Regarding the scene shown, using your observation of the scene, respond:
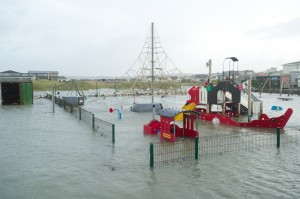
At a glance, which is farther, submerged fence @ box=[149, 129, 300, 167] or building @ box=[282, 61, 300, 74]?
building @ box=[282, 61, 300, 74]

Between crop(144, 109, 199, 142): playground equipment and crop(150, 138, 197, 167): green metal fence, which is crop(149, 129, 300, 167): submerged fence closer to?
crop(150, 138, 197, 167): green metal fence

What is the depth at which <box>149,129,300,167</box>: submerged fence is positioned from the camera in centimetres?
1391

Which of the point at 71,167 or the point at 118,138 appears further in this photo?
the point at 118,138

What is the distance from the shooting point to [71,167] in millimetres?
12883

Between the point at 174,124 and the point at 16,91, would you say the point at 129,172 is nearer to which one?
the point at 174,124

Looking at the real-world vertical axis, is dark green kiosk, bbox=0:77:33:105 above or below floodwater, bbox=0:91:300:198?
above

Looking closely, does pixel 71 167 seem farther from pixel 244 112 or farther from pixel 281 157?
pixel 244 112

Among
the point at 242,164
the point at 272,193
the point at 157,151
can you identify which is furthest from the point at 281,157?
the point at 157,151

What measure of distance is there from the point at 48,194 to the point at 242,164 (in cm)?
784

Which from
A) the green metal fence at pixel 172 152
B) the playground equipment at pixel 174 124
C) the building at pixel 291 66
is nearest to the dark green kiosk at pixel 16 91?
the playground equipment at pixel 174 124

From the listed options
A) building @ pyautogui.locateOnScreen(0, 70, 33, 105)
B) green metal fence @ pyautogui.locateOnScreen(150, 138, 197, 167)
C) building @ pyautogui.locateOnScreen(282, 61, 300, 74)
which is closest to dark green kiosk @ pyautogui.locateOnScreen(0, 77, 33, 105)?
building @ pyautogui.locateOnScreen(0, 70, 33, 105)

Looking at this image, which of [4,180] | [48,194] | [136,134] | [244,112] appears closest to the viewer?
[48,194]

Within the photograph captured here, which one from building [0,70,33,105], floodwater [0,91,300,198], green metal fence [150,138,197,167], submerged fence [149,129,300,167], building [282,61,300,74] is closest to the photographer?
floodwater [0,91,300,198]

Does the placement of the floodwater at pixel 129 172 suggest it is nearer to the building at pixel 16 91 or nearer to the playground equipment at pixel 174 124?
the playground equipment at pixel 174 124
